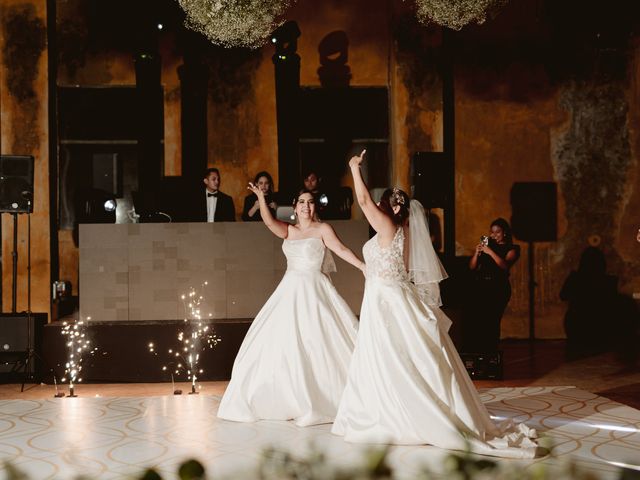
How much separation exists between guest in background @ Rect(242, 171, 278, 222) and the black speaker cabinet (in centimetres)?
226

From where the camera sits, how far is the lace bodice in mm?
4684

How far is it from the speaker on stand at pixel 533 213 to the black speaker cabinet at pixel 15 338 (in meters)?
5.80

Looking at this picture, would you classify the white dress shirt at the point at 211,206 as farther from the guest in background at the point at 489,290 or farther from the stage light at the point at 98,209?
the guest in background at the point at 489,290

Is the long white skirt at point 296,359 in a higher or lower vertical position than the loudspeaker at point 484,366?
higher

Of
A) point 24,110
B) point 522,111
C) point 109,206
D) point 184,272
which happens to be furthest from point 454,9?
point 24,110

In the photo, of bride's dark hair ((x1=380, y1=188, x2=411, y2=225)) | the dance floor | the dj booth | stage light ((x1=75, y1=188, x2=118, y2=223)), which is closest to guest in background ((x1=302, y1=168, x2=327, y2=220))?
the dj booth

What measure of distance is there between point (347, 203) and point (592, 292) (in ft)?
11.3

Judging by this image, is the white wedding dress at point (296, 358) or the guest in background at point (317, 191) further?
the guest in background at point (317, 191)

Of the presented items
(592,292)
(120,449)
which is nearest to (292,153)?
(592,292)

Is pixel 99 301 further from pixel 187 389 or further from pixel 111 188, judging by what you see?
pixel 111 188

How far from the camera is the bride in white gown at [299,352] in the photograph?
16.7ft

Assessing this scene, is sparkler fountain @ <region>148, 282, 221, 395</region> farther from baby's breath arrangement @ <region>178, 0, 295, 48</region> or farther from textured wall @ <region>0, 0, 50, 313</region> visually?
textured wall @ <region>0, 0, 50, 313</region>

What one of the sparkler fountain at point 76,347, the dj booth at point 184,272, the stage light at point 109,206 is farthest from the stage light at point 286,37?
the sparkler fountain at point 76,347

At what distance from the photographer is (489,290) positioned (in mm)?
7129
